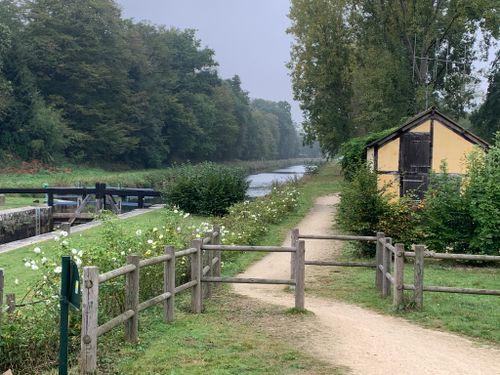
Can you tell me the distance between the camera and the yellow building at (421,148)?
79.2ft

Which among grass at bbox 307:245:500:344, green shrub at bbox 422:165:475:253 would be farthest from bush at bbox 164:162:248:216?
grass at bbox 307:245:500:344

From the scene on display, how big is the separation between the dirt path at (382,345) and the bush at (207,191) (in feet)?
56.9

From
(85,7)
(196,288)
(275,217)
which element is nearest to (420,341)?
(196,288)

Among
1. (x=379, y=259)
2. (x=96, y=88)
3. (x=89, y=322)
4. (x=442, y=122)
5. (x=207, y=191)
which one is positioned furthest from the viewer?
(x=96, y=88)

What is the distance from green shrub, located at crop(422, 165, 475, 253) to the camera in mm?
15836

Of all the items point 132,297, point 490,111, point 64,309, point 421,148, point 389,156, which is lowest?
point 132,297

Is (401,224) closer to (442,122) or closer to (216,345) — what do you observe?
(216,345)

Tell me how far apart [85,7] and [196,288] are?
59.6m

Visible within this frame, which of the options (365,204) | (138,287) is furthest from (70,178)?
(138,287)

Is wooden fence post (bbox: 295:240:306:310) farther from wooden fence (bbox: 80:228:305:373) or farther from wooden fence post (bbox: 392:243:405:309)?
wooden fence post (bbox: 392:243:405:309)

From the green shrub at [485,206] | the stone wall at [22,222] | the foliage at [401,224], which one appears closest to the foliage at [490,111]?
the stone wall at [22,222]

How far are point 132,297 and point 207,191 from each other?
21620mm

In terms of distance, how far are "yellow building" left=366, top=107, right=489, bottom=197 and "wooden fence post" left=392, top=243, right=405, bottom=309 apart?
1404cm

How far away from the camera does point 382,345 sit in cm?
809
